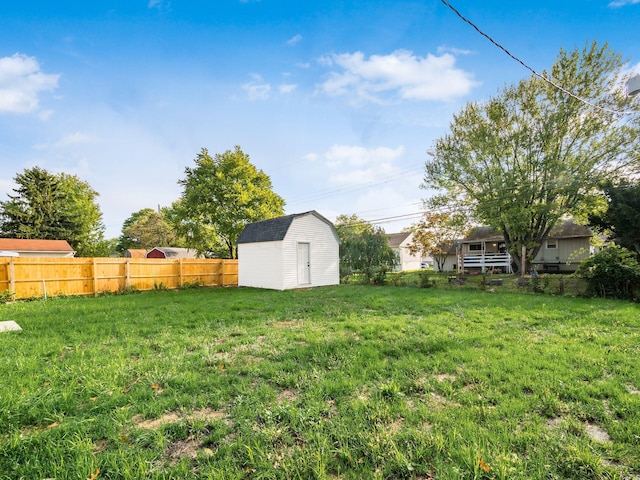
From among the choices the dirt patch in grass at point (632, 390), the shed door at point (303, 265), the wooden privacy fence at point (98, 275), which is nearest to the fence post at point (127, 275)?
the wooden privacy fence at point (98, 275)

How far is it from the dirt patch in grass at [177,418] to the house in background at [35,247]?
26.7 m

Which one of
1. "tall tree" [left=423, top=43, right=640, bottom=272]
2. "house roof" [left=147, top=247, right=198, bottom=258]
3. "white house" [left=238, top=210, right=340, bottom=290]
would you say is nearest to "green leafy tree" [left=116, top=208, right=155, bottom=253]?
"house roof" [left=147, top=247, right=198, bottom=258]

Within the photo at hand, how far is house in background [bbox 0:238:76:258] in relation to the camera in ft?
68.8

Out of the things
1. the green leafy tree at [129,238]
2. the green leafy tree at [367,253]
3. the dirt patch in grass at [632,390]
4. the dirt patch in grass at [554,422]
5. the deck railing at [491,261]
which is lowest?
the dirt patch in grass at [632,390]

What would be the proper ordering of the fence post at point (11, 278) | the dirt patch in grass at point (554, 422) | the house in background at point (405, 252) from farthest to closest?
the house in background at point (405, 252), the fence post at point (11, 278), the dirt patch in grass at point (554, 422)

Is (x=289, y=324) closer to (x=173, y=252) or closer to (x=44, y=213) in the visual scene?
(x=44, y=213)

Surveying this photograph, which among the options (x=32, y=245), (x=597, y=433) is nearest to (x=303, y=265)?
(x=597, y=433)

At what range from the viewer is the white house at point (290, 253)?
13133mm

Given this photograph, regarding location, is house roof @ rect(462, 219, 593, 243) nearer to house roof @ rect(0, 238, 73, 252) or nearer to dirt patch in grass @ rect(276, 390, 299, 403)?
dirt patch in grass @ rect(276, 390, 299, 403)

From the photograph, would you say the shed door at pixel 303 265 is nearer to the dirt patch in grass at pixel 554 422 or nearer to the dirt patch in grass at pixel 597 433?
the dirt patch in grass at pixel 554 422

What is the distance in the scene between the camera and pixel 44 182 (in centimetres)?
2412

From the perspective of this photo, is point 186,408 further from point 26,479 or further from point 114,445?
point 26,479

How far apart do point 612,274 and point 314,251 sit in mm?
10690

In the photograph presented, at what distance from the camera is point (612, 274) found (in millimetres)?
8375
